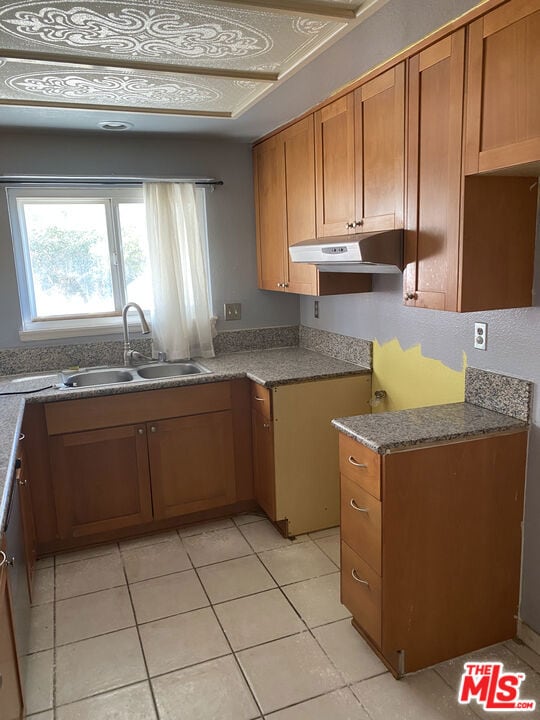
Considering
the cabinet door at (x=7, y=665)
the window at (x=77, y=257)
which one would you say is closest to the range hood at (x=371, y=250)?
the window at (x=77, y=257)

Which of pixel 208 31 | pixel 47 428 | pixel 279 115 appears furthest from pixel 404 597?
pixel 279 115

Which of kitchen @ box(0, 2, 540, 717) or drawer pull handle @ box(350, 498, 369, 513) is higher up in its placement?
kitchen @ box(0, 2, 540, 717)

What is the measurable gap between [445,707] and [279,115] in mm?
2615

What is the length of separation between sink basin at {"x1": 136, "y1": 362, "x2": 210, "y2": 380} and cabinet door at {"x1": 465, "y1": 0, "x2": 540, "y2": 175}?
2003 millimetres

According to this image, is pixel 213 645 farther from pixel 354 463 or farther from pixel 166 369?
pixel 166 369

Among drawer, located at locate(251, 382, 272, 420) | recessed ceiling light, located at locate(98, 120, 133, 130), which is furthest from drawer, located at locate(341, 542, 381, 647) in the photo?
recessed ceiling light, located at locate(98, 120, 133, 130)

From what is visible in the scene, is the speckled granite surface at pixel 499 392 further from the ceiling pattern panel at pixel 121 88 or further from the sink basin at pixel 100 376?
the sink basin at pixel 100 376

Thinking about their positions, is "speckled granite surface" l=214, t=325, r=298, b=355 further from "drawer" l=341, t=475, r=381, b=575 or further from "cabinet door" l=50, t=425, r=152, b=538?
"drawer" l=341, t=475, r=381, b=575

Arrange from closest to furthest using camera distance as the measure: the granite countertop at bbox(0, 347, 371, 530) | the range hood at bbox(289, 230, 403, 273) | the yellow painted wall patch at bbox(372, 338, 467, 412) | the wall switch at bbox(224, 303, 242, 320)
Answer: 1. the range hood at bbox(289, 230, 403, 273)
2. the yellow painted wall patch at bbox(372, 338, 467, 412)
3. the granite countertop at bbox(0, 347, 371, 530)
4. the wall switch at bbox(224, 303, 242, 320)

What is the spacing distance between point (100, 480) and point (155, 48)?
1963 mm

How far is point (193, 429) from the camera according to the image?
287cm

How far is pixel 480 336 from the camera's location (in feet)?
6.73

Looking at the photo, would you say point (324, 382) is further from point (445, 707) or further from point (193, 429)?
point (445, 707)

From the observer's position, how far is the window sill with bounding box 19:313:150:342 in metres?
3.07
